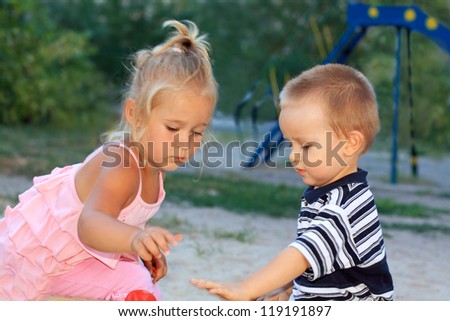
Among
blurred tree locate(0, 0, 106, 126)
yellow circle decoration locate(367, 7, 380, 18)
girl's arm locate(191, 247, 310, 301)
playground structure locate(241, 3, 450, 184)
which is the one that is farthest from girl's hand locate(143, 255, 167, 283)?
blurred tree locate(0, 0, 106, 126)

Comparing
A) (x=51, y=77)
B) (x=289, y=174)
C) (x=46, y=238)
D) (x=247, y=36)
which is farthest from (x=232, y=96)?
(x=46, y=238)

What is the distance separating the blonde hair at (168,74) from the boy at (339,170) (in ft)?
1.15

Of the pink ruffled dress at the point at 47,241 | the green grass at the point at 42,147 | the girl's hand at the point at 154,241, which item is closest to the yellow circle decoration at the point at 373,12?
the green grass at the point at 42,147

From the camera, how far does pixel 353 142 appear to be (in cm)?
232

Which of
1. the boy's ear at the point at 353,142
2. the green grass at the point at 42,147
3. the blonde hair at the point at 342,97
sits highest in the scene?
the blonde hair at the point at 342,97

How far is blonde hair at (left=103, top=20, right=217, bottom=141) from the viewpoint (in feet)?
8.39

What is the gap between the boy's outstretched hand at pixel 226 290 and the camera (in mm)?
1910

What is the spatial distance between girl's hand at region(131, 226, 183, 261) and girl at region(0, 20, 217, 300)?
0.26 m

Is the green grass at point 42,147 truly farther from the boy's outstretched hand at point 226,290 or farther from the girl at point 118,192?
the boy's outstretched hand at point 226,290

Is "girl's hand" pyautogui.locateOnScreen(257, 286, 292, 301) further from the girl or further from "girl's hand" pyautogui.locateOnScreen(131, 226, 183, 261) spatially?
"girl's hand" pyautogui.locateOnScreen(131, 226, 183, 261)

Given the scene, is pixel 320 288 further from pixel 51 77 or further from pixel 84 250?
pixel 51 77

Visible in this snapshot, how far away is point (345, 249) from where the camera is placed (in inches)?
87.8

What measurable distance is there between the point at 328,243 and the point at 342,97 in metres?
0.45
